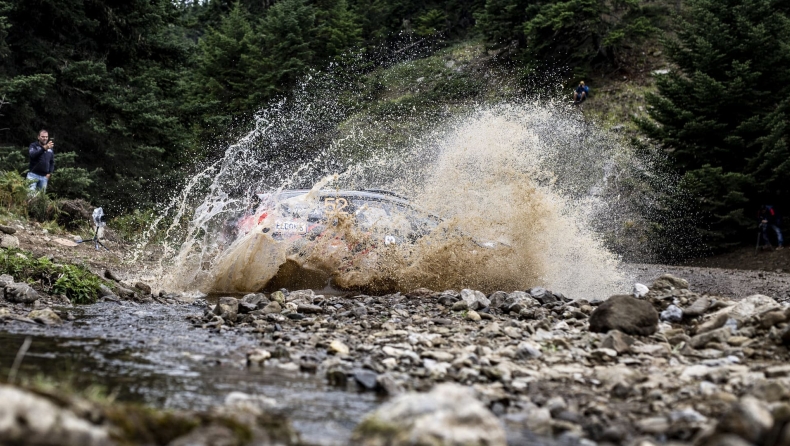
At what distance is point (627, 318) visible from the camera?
614 cm

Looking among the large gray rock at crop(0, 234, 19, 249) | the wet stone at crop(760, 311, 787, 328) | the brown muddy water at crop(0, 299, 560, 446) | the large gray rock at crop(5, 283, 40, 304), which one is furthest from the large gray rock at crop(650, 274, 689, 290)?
the large gray rock at crop(0, 234, 19, 249)

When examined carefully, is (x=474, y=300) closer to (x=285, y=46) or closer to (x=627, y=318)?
(x=627, y=318)

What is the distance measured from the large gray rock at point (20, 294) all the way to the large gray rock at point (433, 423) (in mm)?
5376

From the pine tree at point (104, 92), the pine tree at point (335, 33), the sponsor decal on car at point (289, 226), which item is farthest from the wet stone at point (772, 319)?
the pine tree at point (335, 33)

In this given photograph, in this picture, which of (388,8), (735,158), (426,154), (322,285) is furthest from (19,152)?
(388,8)

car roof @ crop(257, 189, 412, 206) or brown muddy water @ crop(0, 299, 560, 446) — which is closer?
brown muddy water @ crop(0, 299, 560, 446)

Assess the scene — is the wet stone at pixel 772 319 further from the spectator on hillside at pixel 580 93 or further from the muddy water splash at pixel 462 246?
the spectator on hillside at pixel 580 93

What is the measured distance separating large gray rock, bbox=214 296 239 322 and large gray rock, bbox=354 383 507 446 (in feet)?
13.5

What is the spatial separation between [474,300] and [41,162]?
11.1 m

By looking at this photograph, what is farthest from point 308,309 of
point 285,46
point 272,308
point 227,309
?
point 285,46

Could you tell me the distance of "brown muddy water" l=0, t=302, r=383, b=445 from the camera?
150 inches

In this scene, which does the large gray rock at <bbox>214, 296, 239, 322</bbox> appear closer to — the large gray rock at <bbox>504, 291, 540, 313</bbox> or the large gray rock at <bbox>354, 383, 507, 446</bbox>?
the large gray rock at <bbox>504, 291, 540, 313</bbox>

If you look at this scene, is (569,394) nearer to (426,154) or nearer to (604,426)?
(604,426)

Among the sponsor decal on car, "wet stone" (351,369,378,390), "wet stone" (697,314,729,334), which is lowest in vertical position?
"wet stone" (351,369,378,390)
